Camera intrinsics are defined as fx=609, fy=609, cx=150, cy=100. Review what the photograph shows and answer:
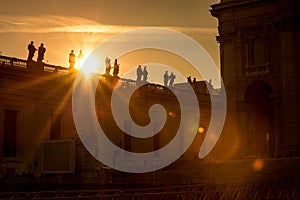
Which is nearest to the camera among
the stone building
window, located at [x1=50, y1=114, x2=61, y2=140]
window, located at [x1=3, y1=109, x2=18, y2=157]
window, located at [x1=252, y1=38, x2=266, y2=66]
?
window, located at [x1=3, y1=109, x2=18, y2=157]

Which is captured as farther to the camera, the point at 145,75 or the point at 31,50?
the point at 145,75

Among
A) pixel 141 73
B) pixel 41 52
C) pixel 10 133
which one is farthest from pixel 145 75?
pixel 10 133

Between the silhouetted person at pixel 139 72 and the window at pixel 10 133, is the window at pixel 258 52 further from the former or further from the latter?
the window at pixel 10 133

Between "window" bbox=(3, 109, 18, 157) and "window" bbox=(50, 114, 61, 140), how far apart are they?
3182mm

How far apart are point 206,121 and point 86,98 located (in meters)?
19.5

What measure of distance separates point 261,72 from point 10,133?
19.1 meters

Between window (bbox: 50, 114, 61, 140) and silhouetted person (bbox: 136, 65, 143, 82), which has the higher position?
silhouetted person (bbox: 136, 65, 143, 82)

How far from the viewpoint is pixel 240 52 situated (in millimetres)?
47031

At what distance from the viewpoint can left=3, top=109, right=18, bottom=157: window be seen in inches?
1565

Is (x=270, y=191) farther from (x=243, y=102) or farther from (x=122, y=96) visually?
(x=122, y=96)

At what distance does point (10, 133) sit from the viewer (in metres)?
40.2

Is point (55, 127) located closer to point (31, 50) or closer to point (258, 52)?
point (31, 50)

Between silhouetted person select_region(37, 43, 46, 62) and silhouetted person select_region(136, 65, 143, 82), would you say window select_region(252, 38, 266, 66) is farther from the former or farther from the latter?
silhouetted person select_region(37, 43, 46, 62)

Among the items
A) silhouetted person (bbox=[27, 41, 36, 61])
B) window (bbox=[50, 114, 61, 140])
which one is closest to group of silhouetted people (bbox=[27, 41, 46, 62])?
silhouetted person (bbox=[27, 41, 36, 61])
